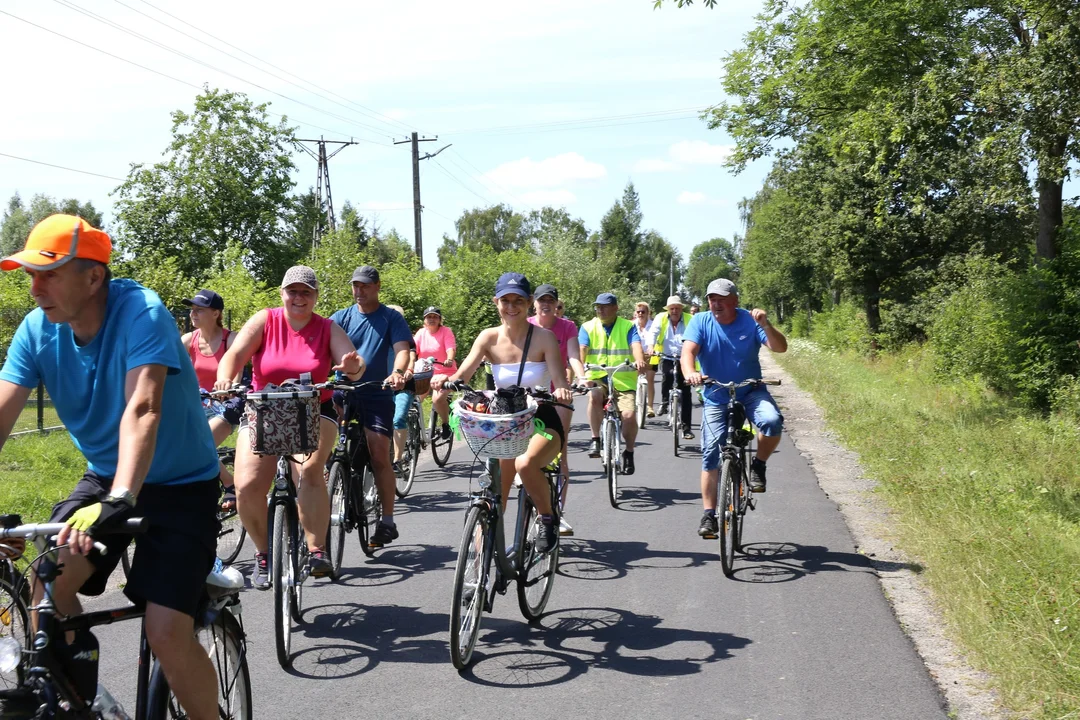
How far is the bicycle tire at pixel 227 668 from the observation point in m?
3.43

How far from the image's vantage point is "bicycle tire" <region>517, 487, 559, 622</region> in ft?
19.2

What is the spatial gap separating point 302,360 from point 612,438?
15.6 ft

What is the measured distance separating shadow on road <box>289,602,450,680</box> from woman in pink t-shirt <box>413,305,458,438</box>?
5.36 metres

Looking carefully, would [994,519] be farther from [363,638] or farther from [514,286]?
[363,638]

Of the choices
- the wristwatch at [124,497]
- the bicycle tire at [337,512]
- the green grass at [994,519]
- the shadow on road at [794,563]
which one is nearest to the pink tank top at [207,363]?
the bicycle tire at [337,512]

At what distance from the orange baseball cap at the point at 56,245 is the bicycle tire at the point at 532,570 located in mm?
3292

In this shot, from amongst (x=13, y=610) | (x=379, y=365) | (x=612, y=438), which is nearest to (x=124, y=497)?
(x=13, y=610)

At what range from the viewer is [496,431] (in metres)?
5.30

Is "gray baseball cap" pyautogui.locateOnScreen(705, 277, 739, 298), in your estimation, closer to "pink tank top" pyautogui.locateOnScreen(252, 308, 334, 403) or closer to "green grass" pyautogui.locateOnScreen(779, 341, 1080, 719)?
"green grass" pyautogui.locateOnScreen(779, 341, 1080, 719)

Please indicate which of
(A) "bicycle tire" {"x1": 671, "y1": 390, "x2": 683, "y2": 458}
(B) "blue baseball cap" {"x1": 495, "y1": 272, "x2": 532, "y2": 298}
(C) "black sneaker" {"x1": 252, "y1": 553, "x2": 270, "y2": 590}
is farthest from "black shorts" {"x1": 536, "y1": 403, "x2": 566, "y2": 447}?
(A) "bicycle tire" {"x1": 671, "y1": 390, "x2": 683, "y2": 458}

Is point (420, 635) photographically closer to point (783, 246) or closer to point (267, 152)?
point (267, 152)

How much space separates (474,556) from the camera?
532 centimetres

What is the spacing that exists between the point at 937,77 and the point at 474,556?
507 inches

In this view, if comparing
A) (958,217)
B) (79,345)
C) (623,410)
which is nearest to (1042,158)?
(623,410)
